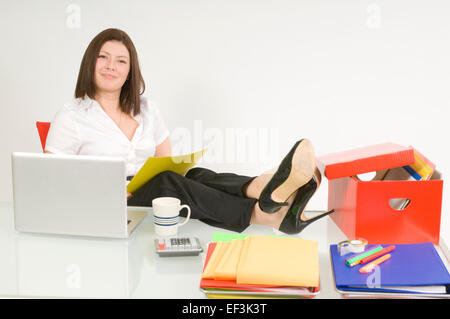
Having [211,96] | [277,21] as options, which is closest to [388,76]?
[277,21]

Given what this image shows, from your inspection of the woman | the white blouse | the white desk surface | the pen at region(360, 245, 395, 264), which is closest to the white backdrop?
the woman

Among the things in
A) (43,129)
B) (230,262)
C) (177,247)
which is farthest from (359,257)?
(43,129)

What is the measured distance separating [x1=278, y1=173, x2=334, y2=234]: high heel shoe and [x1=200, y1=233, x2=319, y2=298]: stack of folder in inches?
8.8

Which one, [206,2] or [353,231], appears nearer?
[353,231]

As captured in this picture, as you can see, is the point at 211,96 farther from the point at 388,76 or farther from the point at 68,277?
the point at 68,277

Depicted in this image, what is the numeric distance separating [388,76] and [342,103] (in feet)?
0.95

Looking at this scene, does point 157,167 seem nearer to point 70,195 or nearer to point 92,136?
point 70,195

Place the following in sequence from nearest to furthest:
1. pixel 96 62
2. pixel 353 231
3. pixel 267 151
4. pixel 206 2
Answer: pixel 353 231
pixel 96 62
pixel 206 2
pixel 267 151

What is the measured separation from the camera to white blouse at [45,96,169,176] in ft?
7.10

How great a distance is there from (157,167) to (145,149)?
712 millimetres

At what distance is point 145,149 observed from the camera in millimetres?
2348

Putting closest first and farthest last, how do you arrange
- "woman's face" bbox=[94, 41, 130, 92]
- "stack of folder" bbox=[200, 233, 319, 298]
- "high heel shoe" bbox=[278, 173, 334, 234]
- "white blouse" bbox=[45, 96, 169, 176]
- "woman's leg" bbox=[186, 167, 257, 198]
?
"stack of folder" bbox=[200, 233, 319, 298] < "high heel shoe" bbox=[278, 173, 334, 234] < "woman's leg" bbox=[186, 167, 257, 198] < "white blouse" bbox=[45, 96, 169, 176] < "woman's face" bbox=[94, 41, 130, 92]

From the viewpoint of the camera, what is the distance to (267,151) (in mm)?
3047

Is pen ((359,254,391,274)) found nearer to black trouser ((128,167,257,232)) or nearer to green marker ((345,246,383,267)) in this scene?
green marker ((345,246,383,267))
